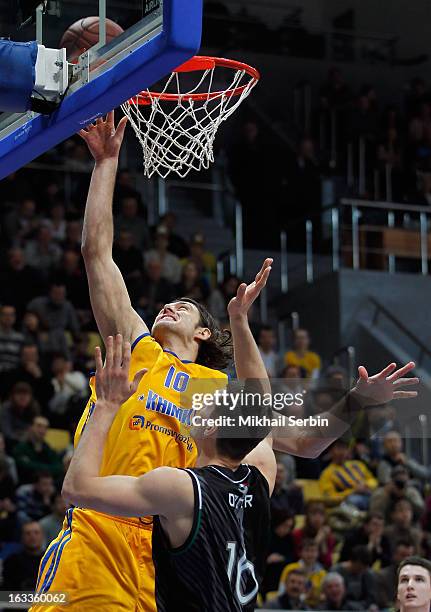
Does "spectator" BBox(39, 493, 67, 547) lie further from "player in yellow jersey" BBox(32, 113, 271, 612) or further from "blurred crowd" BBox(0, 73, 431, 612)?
"player in yellow jersey" BBox(32, 113, 271, 612)

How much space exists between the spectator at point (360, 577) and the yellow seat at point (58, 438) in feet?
8.58

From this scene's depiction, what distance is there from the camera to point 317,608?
900 centimetres

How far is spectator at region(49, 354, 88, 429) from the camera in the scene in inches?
417

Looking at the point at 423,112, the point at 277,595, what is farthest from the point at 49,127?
the point at 423,112

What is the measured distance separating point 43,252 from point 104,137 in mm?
7485

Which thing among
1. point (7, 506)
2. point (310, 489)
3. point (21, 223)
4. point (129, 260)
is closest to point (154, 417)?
point (7, 506)

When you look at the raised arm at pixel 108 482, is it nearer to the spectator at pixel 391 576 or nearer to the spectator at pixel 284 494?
the spectator at pixel 391 576

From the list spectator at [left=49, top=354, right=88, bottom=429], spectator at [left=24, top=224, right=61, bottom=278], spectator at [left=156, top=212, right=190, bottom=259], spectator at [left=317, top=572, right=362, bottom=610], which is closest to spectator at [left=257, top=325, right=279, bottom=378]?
spectator at [left=156, top=212, right=190, bottom=259]

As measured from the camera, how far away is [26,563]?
852 centimetres

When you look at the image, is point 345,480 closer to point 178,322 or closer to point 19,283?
point 19,283

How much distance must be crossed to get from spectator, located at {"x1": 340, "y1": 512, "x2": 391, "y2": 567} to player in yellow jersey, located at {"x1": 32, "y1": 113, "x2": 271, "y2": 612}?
483 centimetres

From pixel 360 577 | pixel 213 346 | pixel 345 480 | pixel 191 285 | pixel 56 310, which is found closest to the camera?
pixel 213 346

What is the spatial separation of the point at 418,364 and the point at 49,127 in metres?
9.82

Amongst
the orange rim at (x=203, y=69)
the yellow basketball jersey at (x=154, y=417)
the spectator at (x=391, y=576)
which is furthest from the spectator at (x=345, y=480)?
the yellow basketball jersey at (x=154, y=417)
